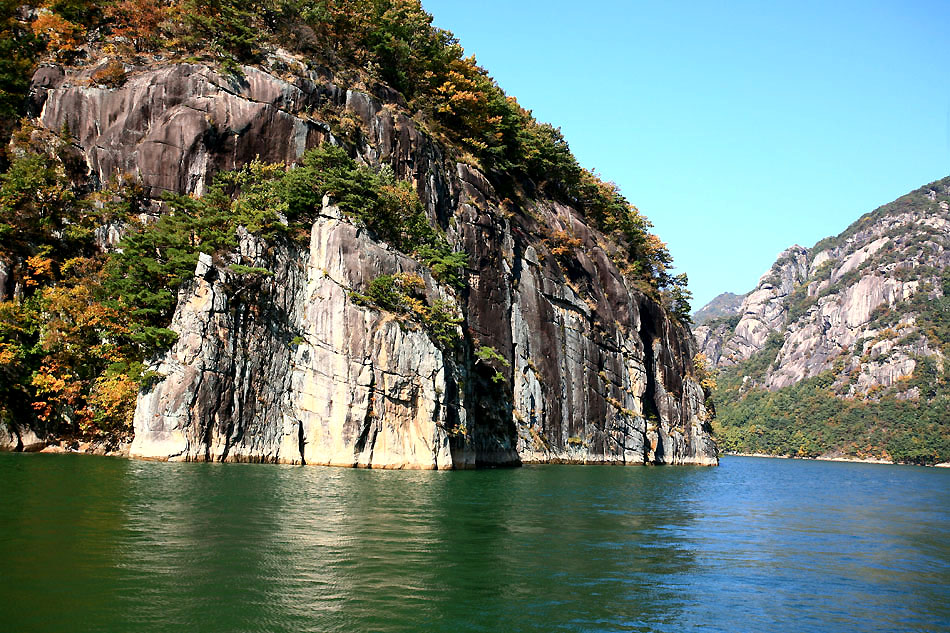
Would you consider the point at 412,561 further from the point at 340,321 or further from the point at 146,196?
the point at 146,196

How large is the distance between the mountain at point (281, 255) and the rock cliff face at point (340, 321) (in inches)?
5.1

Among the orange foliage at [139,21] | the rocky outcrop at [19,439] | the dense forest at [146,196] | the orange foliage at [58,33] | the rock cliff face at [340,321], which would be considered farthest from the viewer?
the orange foliage at [139,21]

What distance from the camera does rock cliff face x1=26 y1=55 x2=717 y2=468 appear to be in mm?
35188

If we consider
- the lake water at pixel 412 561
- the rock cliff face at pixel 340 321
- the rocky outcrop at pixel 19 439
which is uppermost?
the rock cliff face at pixel 340 321

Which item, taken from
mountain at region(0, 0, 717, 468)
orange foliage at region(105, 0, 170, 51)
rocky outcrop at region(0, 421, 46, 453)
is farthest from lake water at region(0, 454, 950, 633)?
orange foliage at region(105, 0, 170, 51)

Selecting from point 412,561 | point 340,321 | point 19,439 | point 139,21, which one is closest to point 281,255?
point 340,321

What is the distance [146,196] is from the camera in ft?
137

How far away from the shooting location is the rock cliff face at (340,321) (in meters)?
35.2

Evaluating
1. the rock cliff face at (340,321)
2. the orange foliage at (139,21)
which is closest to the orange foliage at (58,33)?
the rock cliff face at (340,321)

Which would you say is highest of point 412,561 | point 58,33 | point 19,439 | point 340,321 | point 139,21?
point 139,21

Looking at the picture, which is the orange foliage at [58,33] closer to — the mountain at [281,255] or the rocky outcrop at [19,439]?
the mountain at [281,255]

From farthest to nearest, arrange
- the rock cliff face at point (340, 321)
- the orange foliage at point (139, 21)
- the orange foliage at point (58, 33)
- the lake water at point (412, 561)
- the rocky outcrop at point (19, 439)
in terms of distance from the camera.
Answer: the orange foliage at point (139, 21) < the orange foliage at point (58, 33) < the rock cliff face at point (340, 321) < the rocky outcrop at point (19, 439) < the lake water at point (412, 561)

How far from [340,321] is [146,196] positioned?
15.4m

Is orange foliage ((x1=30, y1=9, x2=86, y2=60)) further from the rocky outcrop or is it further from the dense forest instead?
the rocky outcrop
